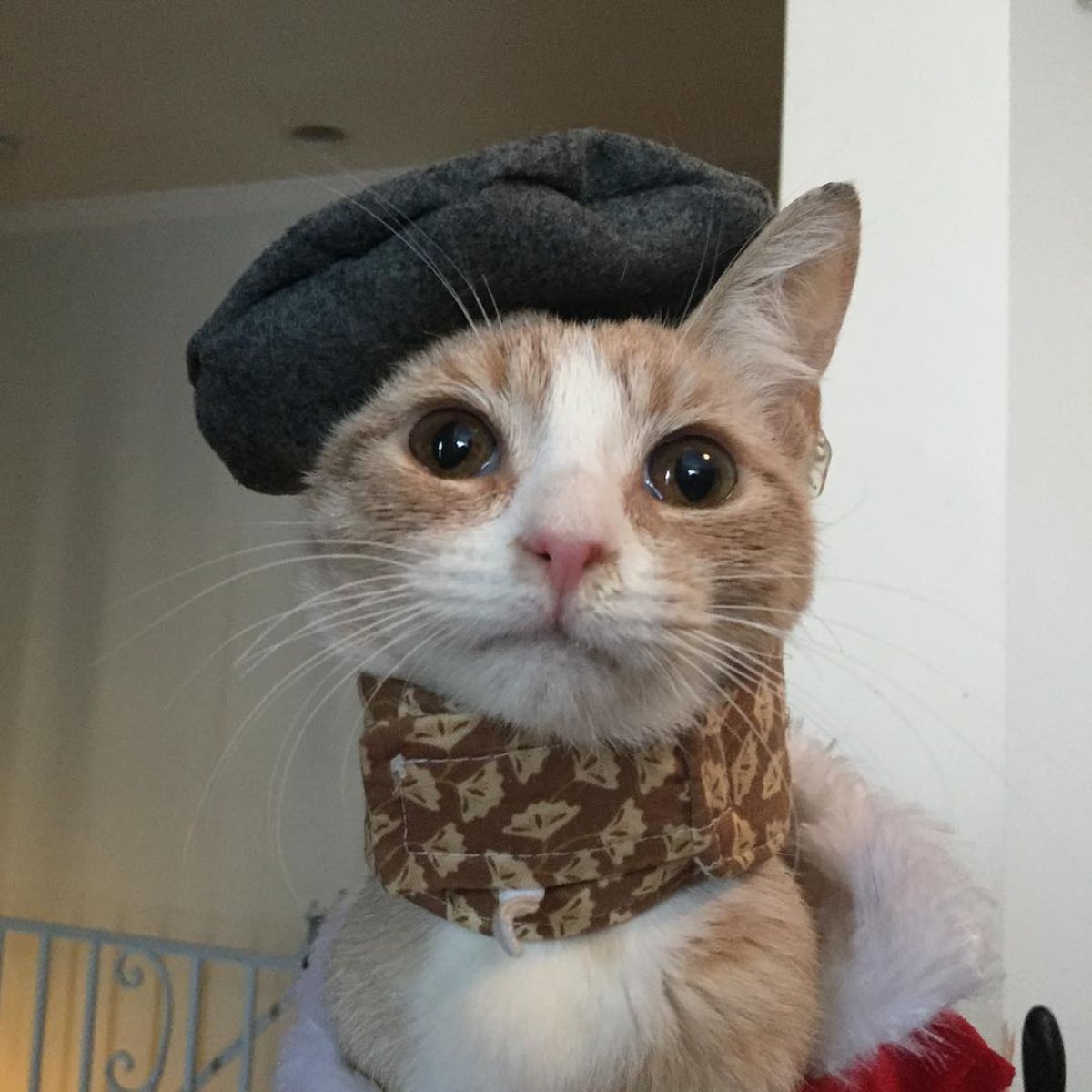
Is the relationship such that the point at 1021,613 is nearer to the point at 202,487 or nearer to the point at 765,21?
the point at 765,21

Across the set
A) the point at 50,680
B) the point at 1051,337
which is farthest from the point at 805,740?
the point at 50,680

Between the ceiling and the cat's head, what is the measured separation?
1.14m

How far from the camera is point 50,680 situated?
2219mm

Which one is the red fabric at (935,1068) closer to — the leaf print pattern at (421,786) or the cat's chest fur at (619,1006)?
the cat's chest fur at (619,1006)

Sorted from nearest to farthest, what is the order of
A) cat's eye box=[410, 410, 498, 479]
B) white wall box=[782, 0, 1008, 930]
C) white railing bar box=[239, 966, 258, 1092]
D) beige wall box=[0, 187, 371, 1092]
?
cat's eye box=[410, 410, 498, 479] < white wall box=[782, 0, 1008, 930] < white railing bar box=[239, 966, 258, 1092] < beige wall box=[0, 187, 371, 1092]

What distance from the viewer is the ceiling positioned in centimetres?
161

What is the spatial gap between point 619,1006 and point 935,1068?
0.19 meters

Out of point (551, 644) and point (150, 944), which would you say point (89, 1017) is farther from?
point (551, 644)

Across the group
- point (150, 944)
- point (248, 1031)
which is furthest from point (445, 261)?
point (150, 944)

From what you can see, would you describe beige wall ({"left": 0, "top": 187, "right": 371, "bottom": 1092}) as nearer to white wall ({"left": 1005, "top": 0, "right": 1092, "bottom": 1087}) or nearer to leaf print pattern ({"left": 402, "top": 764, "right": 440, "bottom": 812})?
white wall ({"left": 1005, "top": 0, "right": 1092, "bottom": 1087})

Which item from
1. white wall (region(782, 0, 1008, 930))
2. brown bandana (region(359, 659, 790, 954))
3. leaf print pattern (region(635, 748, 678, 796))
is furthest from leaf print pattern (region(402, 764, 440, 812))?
white wall (region(782, 0, 1008, 930))

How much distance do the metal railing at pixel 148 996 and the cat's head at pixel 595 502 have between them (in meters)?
1.56

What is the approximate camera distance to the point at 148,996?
6.72 feet

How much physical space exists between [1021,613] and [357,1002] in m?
0.61
